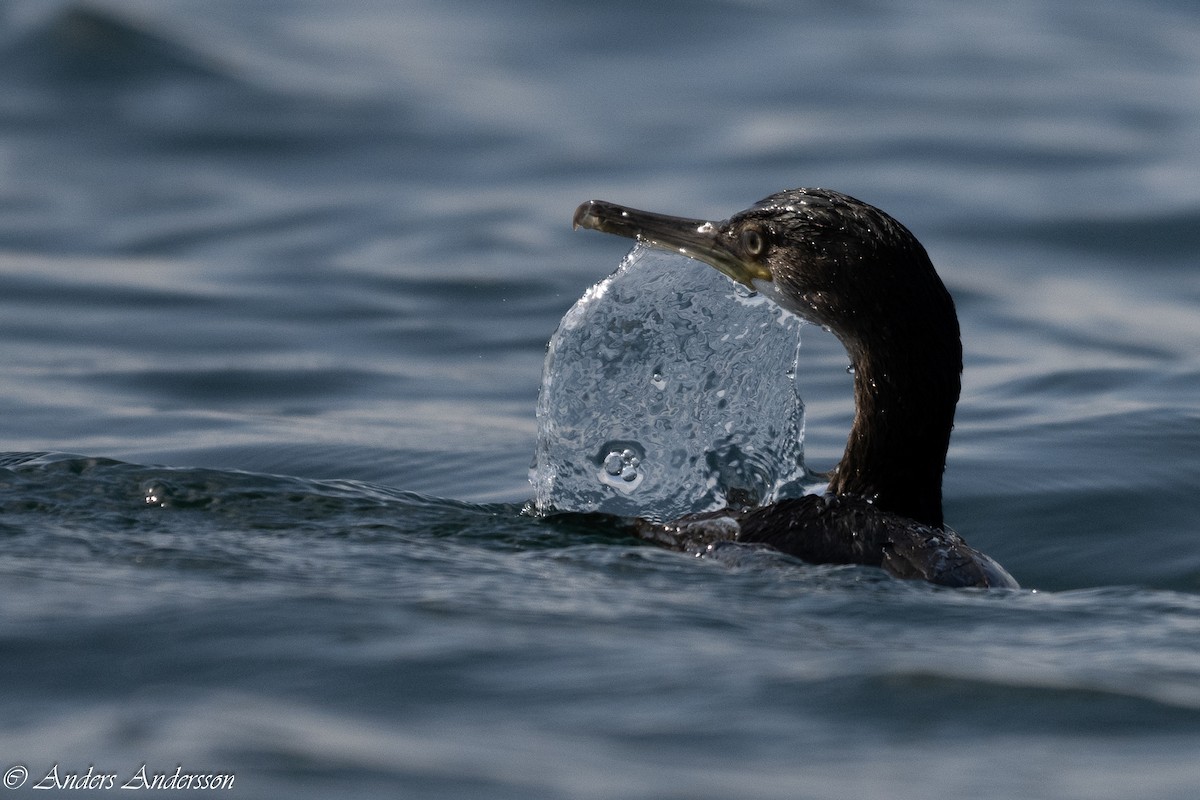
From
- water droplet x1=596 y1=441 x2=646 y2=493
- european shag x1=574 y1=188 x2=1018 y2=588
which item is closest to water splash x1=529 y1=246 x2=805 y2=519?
water droplet x1=596 y1=441 x2=646 y2=493

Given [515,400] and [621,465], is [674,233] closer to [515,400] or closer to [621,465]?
[621,465]

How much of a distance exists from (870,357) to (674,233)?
784 millimetres

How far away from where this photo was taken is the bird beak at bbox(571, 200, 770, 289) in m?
5.82

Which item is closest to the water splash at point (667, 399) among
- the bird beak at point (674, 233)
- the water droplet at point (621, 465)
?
the water droplet at point (621, 465)

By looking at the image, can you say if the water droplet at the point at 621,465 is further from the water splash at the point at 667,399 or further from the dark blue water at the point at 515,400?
the dark blue water at the point at 515,400

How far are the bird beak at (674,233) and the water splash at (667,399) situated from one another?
0.12 meters

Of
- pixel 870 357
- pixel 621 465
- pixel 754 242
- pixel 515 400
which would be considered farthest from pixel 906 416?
pixel 515 400

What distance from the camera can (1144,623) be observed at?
15.1ft

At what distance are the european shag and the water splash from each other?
0.28 metres

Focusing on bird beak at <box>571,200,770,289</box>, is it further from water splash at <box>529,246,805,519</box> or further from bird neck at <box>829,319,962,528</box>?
bird neck at <box>829,319,962,528</box>

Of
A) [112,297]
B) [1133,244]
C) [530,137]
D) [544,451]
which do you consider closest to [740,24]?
[530,137]

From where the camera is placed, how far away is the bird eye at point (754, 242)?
5746 millimetres

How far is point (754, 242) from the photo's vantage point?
577 cm

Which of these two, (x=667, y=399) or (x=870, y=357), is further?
(x=667, y=399)
